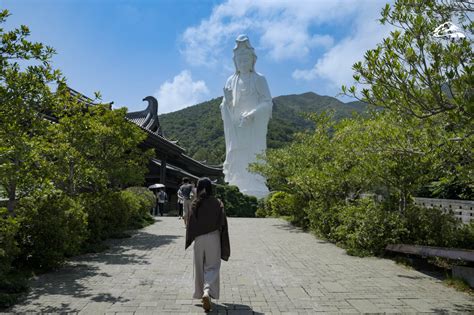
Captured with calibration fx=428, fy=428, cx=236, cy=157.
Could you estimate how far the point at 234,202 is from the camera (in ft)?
73.9

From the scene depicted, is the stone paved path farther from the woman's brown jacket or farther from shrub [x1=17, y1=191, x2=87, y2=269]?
the woman's brown jacket

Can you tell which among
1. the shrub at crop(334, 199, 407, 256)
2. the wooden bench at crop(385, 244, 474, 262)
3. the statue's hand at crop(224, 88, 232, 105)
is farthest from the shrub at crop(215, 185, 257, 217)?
the wooden bench at crop(385, 244, 474, 262)

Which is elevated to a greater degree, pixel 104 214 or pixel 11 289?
pixel 104 214

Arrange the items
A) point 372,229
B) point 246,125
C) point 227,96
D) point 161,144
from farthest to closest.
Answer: point 227,96, point 246,125, point 161,144, point 372,229

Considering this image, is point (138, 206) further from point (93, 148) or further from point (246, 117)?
point (246, 117)

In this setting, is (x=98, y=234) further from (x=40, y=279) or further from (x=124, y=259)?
(x=40, y=279)

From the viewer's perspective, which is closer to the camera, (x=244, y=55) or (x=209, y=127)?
(x=244, y=55)

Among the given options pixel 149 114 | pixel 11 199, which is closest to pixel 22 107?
pixel 11 199

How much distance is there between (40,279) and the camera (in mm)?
6098

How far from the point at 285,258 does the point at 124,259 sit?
3.05 meters

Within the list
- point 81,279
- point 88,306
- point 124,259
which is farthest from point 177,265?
point 88,306

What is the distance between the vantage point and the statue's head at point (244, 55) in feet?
83.7

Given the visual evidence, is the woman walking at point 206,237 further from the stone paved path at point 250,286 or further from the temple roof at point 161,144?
the temple roof at point 161,144

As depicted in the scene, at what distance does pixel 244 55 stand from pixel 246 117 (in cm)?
376
